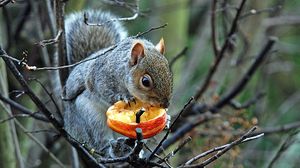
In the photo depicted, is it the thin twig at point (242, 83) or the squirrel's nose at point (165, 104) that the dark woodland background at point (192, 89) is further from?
the squirrel's nose at point (165, 104)

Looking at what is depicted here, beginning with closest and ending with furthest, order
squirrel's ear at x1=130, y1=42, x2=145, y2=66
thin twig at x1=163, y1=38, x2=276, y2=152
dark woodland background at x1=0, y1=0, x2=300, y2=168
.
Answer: squirrel's ear at x1=130, y1=42, x2=145, y2=66 < dark woodland background at x1=0, y1=0, x2=300, y2=168 < thin twig at x1=163, y1=38, x2=276, y2=152

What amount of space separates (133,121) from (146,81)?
260mm

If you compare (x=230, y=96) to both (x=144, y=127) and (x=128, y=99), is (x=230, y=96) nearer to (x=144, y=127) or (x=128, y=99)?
(x=128, y=99)

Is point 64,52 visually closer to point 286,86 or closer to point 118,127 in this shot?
point 118,127

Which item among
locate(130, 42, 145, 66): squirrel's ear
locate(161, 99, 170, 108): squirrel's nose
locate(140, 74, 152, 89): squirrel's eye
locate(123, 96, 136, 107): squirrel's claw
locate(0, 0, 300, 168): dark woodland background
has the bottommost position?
locate(0, 0, 300, 168): dark woodland background

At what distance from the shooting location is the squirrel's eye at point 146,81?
2.20 m

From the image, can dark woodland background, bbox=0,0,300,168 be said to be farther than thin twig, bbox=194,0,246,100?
No

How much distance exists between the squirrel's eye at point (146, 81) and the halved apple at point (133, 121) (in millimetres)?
71

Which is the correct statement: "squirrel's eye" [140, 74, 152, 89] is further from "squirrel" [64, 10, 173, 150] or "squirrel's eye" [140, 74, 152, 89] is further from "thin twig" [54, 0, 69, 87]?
"thin twig" [54, 0, 69, 87]

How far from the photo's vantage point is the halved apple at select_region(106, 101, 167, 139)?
6.27ft

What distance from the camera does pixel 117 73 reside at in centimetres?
247

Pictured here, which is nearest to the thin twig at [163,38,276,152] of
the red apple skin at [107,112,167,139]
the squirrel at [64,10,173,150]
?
the squirrel at [64,10,173,150]

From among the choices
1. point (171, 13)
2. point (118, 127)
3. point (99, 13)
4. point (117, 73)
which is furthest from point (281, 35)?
point (118, 127)

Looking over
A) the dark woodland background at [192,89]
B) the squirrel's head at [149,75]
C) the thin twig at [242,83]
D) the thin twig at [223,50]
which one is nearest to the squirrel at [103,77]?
the squirrel's head at [149,75]
